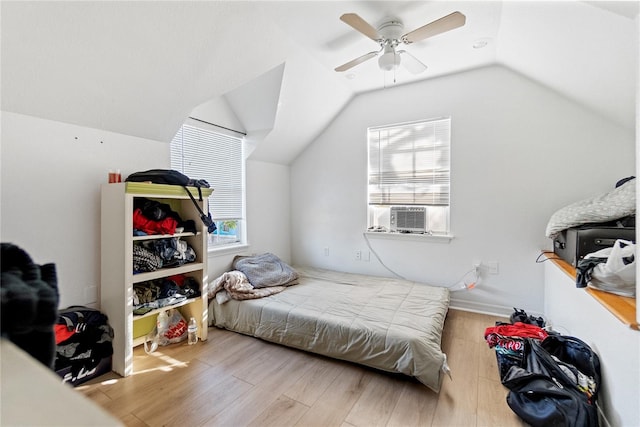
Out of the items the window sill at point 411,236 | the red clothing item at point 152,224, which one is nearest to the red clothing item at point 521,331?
the window sill at point 411,236

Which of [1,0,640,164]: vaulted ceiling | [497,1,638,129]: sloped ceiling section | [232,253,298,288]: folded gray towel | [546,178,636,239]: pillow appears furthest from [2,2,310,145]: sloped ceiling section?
[546,178,636,239]: pillow

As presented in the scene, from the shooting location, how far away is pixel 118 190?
2002mm

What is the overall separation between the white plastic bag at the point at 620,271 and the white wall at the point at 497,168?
4.24ft

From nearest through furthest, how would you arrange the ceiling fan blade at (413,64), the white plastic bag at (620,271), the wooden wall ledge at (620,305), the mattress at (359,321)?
the wooden wall ledge at (620,305), the white plastic bag at (620,271), the mattress at (359,321), the ceiling fan blade at (413,64)

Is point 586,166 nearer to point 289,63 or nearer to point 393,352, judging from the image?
point 393,352

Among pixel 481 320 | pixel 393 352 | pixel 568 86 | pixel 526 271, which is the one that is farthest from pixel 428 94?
pixel 393 352

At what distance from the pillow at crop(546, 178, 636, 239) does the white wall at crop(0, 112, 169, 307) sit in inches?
143

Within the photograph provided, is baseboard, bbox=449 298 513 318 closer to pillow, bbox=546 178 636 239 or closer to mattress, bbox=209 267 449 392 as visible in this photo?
mattress, bbox=209 267 449 392

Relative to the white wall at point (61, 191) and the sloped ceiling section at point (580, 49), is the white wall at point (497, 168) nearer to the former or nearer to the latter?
the sloped ceiling section at point (580, 49)

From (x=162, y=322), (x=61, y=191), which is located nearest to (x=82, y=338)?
(x=162, y=322)

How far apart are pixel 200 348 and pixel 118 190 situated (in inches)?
56.6

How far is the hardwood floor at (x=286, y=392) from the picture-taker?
156 centimetres

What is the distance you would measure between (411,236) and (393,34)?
2111 millimetres

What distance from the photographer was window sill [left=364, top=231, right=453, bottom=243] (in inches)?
124
